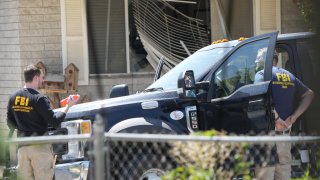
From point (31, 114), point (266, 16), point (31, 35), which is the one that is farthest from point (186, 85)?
point (266, 16)

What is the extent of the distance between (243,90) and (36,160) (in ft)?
7.27

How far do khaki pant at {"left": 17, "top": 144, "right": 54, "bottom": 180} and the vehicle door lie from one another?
1.61m

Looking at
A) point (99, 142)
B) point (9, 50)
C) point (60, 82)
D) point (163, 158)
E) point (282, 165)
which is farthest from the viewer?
point (9, 50)

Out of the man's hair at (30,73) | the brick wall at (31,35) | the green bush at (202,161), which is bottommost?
the green bush at (202,161)

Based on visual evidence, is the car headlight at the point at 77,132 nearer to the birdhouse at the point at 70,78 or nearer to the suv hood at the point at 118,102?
the suv hood at the point at 118,102

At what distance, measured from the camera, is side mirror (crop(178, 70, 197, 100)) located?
655 centimetres

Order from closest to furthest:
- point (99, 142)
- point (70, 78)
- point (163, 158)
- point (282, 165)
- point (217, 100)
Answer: point (99, 142) < point (163, 158) < point (282, 165) < point (217, 100) < point (70, 78)

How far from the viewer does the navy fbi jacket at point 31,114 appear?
6.62 metres

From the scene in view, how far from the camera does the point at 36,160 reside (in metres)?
6.60

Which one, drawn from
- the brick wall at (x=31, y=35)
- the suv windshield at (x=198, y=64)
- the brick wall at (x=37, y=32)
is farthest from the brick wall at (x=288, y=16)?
the suv windshield at (x=198, y=64)

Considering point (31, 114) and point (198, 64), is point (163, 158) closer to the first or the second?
point (31, 114)

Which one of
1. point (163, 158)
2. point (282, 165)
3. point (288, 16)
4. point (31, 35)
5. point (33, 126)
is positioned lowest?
point (282, 165)

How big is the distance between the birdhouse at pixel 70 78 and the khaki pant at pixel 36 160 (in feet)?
19.2

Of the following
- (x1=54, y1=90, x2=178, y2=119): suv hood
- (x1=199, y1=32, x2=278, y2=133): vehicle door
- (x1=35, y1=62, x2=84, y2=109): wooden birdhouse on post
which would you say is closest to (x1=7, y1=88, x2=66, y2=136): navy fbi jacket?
(x1=54, y1=90, x2=178, y2=119): suv hood
